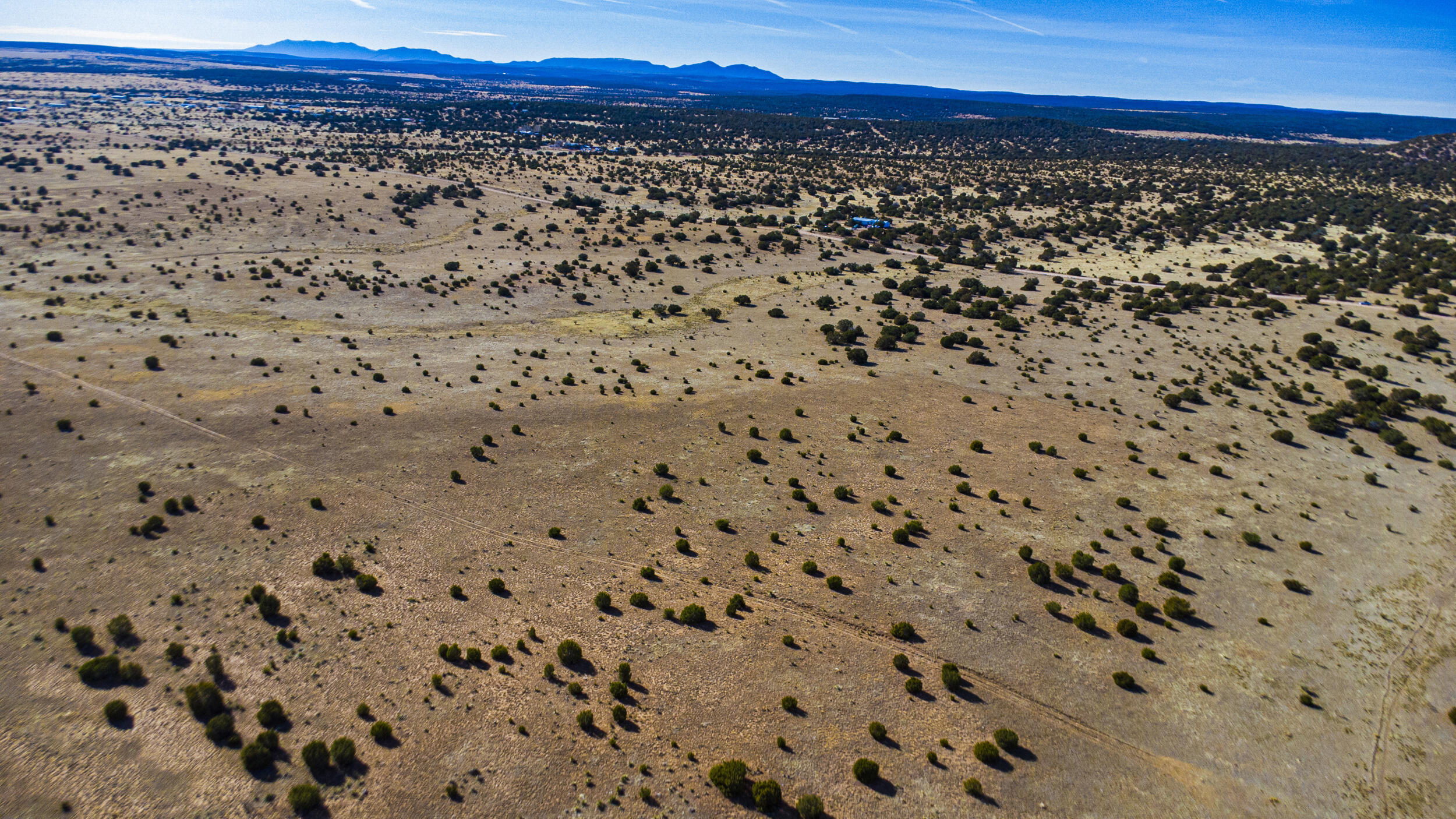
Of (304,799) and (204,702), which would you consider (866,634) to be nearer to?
(304,799)

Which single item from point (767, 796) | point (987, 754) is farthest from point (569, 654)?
point (987, 754)

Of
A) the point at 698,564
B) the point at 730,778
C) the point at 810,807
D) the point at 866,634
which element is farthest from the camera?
the point at 698,564

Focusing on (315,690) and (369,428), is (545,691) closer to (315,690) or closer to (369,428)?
(315,690)

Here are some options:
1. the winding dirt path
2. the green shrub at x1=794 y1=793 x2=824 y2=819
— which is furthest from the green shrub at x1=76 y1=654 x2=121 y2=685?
the green shrub at x1=794 y1=793 x2=824 y2=819

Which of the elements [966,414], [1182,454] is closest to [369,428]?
[966,414]

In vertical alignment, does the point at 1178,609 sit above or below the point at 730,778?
Result: above

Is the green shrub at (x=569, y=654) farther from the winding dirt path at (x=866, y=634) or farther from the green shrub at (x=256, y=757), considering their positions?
the green shrub at (x=256, y=757)
